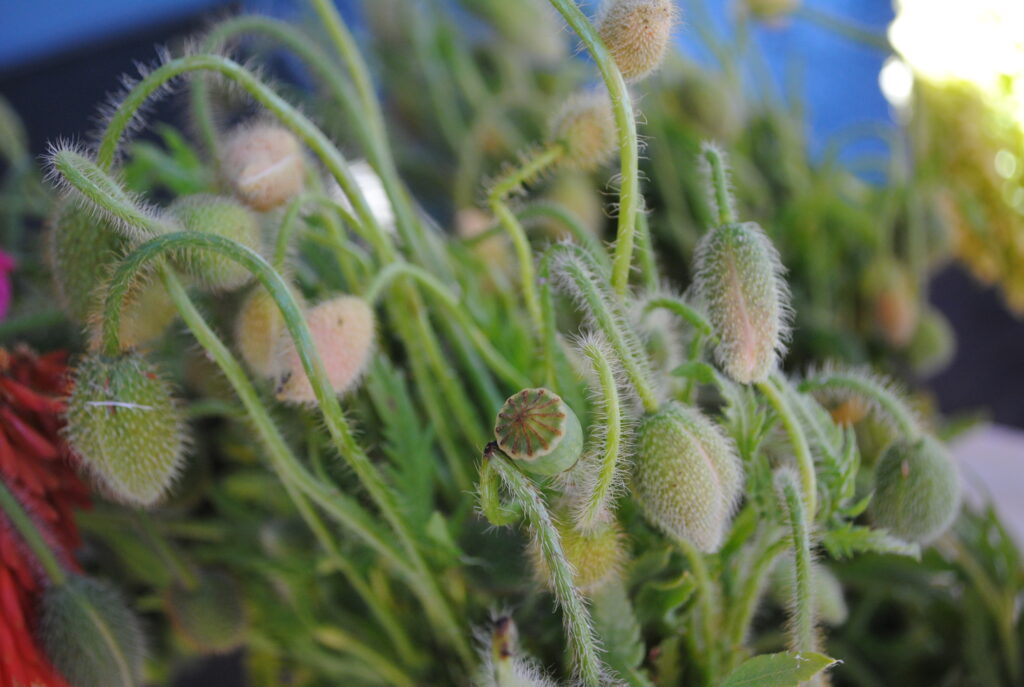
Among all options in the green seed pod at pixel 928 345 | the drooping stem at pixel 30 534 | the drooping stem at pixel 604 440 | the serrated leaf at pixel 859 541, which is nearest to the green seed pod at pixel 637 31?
the drooping stem at pixel 604 440

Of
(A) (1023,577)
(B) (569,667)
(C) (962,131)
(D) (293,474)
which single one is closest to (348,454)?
(D) (293,474)

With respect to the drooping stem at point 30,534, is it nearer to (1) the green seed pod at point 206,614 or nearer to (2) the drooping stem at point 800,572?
(1) the green seed pod at point 206,614

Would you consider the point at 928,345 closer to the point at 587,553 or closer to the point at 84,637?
the point at 587,553

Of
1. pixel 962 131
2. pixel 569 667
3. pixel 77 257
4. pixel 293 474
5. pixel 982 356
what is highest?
pixel 962 131

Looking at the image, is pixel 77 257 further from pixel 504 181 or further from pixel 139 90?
pixel 504 181

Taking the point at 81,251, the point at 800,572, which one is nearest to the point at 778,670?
the point at 800,572

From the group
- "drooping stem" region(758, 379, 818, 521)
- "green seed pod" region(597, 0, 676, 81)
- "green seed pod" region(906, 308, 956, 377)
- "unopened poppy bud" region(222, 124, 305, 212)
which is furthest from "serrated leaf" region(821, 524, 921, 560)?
"green seed pod" region(906, 308, 956, 377)
